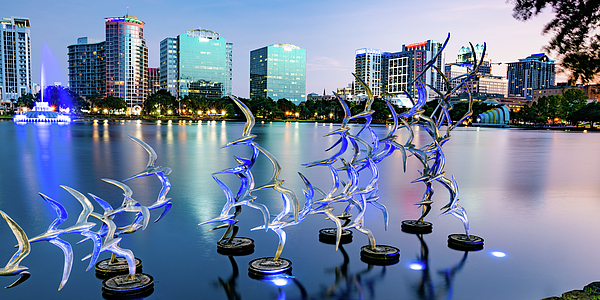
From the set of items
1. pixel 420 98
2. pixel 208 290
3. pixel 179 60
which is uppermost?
pixel 179 60

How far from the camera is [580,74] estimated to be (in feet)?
14.9

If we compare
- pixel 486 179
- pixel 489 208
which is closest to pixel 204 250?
pixel 489 208

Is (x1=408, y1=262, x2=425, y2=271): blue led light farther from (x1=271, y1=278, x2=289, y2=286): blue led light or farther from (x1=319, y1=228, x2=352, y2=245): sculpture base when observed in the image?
(x1=271, y1=278, x2=289, y2=286): blue led light

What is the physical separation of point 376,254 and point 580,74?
10.3 ft

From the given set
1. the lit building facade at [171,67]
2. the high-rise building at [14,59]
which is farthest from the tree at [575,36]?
the high-rise building at [14,59]

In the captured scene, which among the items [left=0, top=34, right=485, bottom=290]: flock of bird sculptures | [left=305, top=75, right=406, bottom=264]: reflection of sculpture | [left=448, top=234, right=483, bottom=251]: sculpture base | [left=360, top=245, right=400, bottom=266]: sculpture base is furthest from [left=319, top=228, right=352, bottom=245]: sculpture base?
[left=448, top=234, right=483, bottom=251]: sculpture base

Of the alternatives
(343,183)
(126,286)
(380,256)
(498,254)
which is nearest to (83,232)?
(126,286)

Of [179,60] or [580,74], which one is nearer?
[580,74]

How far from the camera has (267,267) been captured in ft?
17.7

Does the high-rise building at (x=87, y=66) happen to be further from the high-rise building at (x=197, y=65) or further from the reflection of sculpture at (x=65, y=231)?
the reflection of sculpture at (x=65, y=231)

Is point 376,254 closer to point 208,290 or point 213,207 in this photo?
point 208,290

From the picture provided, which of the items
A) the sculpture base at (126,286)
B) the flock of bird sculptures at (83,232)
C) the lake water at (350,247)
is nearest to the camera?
the flock of bird sculptures at (83,232)

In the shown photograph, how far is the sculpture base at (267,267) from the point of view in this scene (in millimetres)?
5296

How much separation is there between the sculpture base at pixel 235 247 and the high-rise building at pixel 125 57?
18230 centimetres
